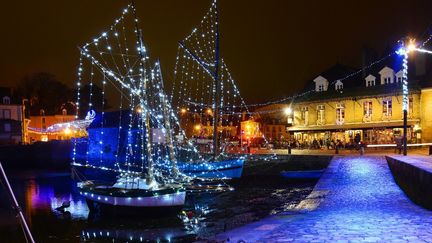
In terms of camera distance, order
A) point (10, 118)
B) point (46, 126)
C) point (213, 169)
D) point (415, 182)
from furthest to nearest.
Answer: point (46, 126) < point (10, 118) < point (213, 169) < point (415, 182)

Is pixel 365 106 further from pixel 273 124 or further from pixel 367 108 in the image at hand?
pixel 273 124

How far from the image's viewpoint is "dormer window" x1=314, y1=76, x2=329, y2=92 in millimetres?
52312

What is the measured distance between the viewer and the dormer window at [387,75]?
150 ft

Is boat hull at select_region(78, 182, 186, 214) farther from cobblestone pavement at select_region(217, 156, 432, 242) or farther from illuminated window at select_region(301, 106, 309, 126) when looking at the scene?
illuminated window at select_region(301, 106, 309, 126)

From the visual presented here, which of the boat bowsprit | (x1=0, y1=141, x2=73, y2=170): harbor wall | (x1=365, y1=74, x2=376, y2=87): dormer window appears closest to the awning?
(x1=365, y1=74, x2=376, y2=87): dormer window

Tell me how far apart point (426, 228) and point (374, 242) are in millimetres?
1891

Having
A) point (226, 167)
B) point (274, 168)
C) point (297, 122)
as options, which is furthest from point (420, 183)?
point (297, 122)

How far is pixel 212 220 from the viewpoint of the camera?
21.5 meters

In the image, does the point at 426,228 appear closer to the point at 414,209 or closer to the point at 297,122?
the point at 414,209

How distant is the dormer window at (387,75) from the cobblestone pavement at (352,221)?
29.2 metres

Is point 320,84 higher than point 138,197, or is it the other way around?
point 320,84

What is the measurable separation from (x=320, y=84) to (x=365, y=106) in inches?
294

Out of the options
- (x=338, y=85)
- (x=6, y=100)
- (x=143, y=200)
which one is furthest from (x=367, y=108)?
(x=6, y=100)

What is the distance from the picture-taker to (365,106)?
46719 millimetres
